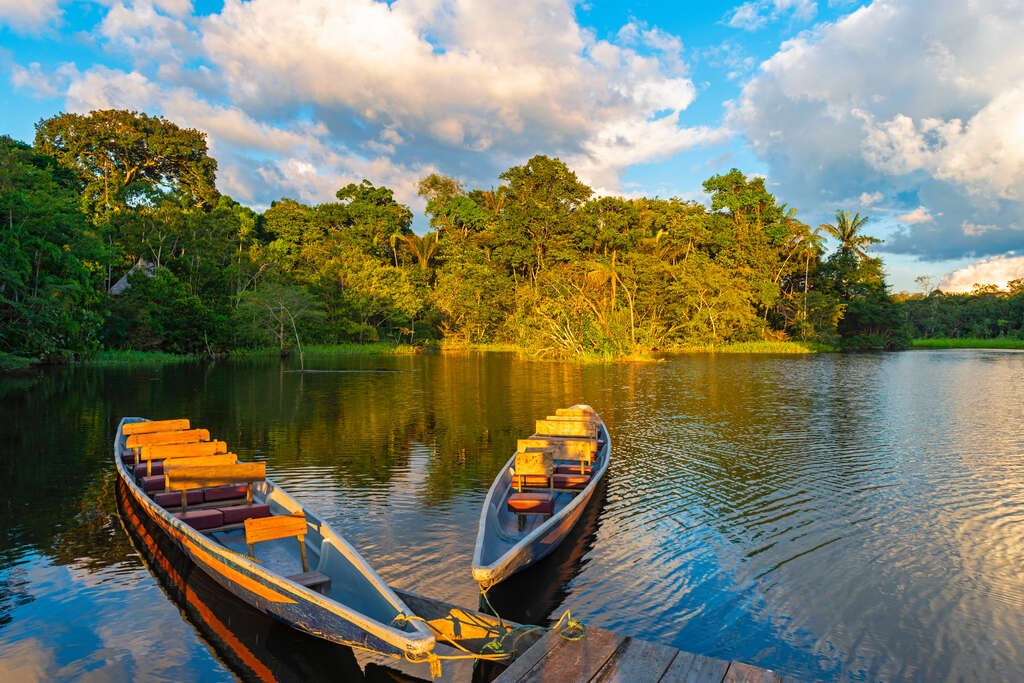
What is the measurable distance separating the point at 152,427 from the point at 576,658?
11276mm

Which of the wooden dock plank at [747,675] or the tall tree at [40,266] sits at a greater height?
the tall tree at [40,266]

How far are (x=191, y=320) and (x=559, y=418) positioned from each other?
4248 cm

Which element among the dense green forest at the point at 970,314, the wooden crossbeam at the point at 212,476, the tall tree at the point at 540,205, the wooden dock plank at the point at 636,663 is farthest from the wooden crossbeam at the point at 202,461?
the dense green forest at the point at 970,314

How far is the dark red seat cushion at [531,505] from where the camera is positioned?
896 cm

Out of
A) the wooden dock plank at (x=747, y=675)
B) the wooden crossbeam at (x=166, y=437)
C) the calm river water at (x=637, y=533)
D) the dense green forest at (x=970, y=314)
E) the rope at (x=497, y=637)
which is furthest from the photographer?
the dense green forest at (x=970, y=314)

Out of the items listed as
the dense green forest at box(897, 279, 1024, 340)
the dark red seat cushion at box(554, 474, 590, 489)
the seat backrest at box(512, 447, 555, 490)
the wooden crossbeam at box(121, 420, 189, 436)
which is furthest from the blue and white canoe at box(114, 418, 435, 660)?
the dense green forest at box(897, 279, 1024, 340)

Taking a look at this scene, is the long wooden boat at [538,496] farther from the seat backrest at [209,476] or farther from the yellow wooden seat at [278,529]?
the seat backrest at [209,476]

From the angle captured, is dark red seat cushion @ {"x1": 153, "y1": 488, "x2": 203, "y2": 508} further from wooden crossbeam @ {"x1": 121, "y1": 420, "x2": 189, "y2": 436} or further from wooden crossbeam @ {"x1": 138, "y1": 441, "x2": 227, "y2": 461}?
wooden crossbeam @ {"x1": 121, "y1": 420, "x2": 189, "y2": 436}

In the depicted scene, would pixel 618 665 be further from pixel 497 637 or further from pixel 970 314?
pixel 970 314

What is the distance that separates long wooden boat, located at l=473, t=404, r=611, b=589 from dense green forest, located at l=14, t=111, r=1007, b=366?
31.6 metres

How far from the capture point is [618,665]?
477 cm

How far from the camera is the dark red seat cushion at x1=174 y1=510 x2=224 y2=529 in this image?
27.4 feet

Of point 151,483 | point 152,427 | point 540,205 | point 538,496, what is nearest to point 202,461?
point 151,483

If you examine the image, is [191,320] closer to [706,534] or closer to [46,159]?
[46,159]
